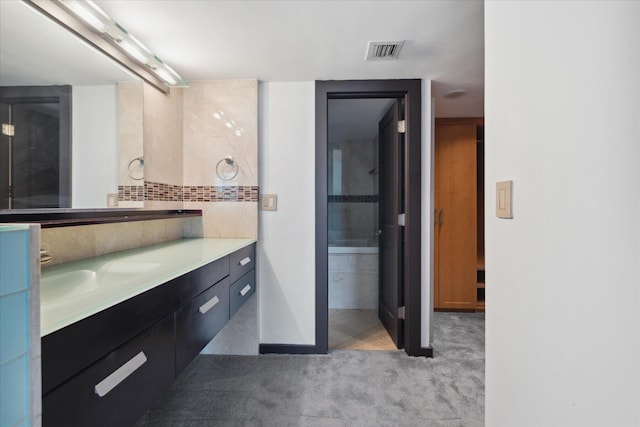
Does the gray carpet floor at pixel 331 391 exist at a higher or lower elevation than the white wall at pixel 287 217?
lower

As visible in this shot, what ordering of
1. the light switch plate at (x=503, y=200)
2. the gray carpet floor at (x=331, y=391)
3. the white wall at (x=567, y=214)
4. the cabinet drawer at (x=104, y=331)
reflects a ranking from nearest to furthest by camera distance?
1. the white wall at (x=567, y=214)
2. the cabinet drawer at (x=104, y=331)
3. the light switch plate at (x=503, y=200)
4. the gray carpet floor at (x=331, y=391)

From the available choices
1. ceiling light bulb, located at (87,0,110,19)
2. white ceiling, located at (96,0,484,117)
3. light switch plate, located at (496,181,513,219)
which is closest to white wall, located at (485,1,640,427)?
light switch plate, located at (496,181,513,219)

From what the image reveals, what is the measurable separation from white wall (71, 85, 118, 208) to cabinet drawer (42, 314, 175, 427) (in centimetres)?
85

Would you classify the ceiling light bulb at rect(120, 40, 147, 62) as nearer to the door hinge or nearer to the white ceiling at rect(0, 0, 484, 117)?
the white ceiling at rect(0, 0, 484, 117)

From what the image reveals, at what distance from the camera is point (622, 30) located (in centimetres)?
48

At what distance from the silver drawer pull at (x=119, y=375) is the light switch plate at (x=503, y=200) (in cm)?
120

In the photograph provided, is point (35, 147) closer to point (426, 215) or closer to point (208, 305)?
point (208, 305)

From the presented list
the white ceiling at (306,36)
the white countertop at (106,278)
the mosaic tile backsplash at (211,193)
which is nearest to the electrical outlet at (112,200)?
the white countertop at (106,278)

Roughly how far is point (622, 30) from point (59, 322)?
4.03 feet

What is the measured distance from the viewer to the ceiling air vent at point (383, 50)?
167 centimetres

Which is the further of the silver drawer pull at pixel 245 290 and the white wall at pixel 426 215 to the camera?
the white wall at pixel 426 215

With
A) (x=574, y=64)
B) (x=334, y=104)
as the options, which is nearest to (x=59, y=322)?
(x=574, y=64)

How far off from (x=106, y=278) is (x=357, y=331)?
2.15 m

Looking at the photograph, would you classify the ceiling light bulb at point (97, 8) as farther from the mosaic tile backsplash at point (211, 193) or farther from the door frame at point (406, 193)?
the door frame at point (406, 193)
